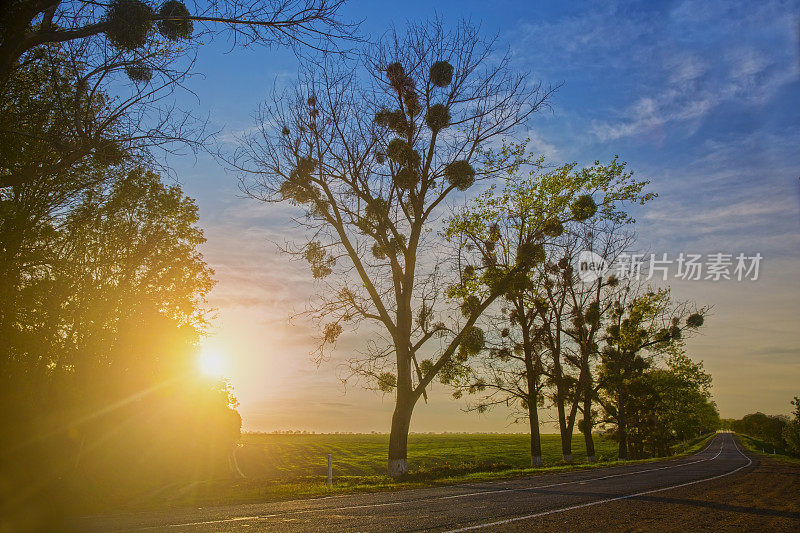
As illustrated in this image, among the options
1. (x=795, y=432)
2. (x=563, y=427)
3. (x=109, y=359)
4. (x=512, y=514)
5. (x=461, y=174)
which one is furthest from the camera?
(x=795, y=432)

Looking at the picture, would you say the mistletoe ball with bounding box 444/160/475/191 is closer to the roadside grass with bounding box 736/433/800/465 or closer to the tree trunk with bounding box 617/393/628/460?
the tree trunk with bounding box 617/393/628/460

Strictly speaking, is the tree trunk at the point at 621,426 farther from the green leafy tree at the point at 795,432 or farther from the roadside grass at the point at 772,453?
the green leafy tree at the point at 795,432

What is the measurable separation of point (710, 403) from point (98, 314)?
110 metres

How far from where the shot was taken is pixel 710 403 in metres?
97.6

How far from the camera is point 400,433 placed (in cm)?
1841

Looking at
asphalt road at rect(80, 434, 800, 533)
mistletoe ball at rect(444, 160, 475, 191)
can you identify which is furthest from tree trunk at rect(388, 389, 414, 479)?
mistletoe ball at rect(444, 160, 475, 191)

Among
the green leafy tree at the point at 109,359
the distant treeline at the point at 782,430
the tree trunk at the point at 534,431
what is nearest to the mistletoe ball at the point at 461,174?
the green leafy tree at the point at 109,359

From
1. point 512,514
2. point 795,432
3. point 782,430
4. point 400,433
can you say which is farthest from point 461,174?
point 782,430

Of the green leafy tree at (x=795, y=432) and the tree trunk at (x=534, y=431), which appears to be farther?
the green leafy tree at (x=795, y=432)

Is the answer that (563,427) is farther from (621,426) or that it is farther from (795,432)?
(795,432)

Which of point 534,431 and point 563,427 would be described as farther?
point 563,427

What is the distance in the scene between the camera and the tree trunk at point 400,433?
18.0 metres

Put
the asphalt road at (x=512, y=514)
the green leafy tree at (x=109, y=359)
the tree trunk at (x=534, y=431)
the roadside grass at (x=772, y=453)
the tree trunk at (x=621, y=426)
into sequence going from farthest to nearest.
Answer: the roadside grass at (x=772, y=453)
the tree trunk at (x=621, y=426)
the tree trunk at (x=534, y=431)
the green leafy tree at (x=109, y=359)
the asphalt road at (x=512, y=514)

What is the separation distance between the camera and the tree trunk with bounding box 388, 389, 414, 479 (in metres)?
18.0
